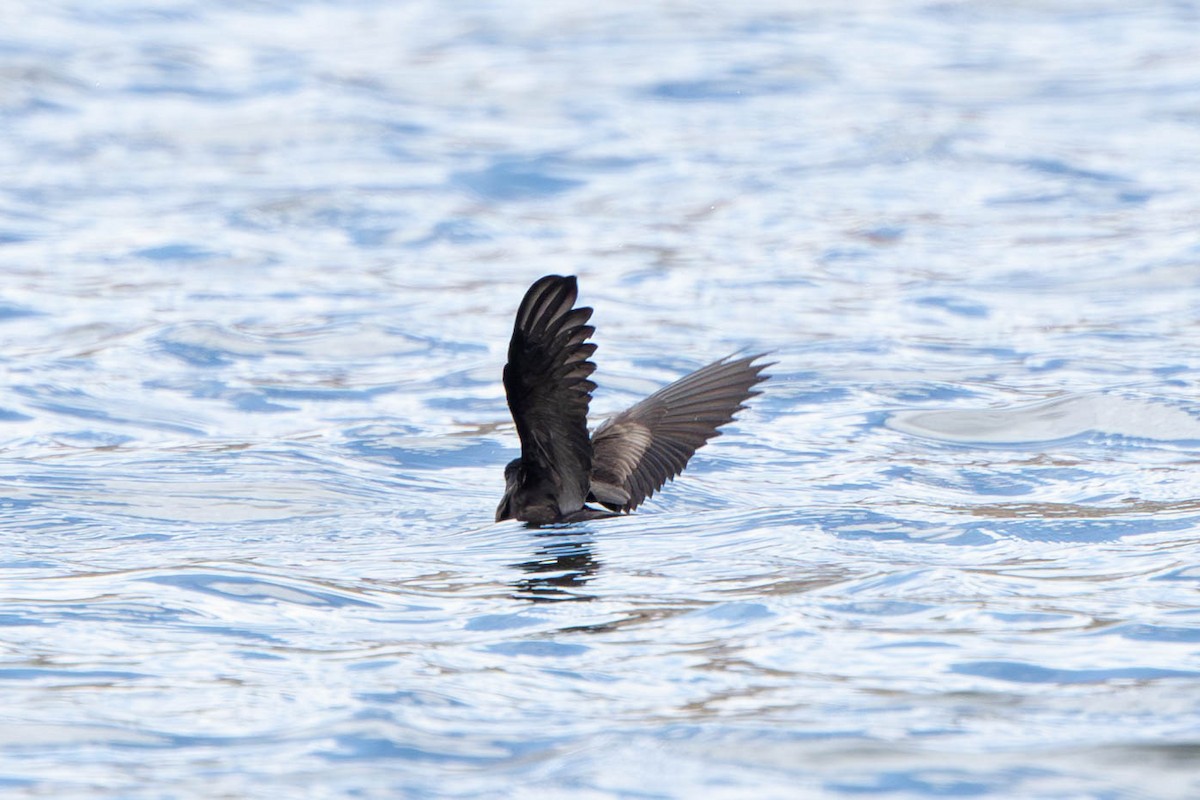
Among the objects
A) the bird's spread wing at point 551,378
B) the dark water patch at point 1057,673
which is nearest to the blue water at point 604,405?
the dark water patch at point 1057,673

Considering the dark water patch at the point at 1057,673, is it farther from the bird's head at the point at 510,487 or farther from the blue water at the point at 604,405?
the bird's head at the point at 510,487

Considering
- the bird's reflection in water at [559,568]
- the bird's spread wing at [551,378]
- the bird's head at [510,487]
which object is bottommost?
the bird's reflection in water at [559,568]

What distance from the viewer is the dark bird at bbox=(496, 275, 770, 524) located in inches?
243

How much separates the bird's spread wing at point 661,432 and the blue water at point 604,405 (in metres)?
0.25

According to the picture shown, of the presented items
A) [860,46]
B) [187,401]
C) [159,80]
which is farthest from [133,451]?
[860,46]

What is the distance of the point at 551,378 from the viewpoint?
20.6 feet

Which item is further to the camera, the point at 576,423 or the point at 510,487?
the point at 510,487

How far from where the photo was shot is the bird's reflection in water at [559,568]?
19.7 feet

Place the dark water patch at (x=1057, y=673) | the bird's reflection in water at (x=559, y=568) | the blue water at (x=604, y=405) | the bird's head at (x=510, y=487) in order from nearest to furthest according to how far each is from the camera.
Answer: the blue water at (x=604, y=405), the dark water patch at (x=1057, y=673), the bird's reflection in water at (x=559, y=568), the bird's head at (x=510, y=487)

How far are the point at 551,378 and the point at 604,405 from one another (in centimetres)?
390

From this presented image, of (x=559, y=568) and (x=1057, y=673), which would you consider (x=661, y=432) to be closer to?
(x=559, y=568)

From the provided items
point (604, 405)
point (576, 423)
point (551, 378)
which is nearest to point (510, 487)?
point (576, 423)

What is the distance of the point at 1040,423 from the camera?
9352mm

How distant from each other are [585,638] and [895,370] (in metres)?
5.67
